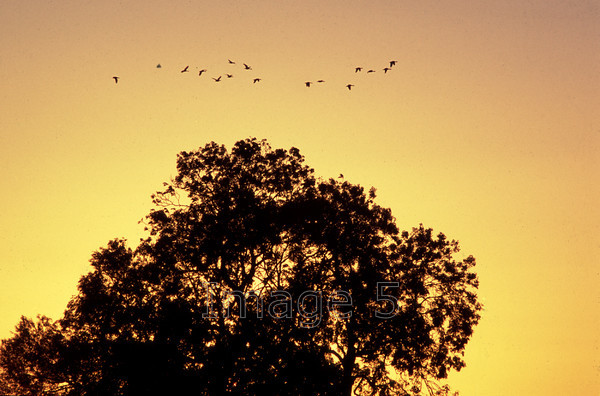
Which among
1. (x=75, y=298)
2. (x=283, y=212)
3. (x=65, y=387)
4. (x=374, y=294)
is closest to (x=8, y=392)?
(x=65, y=387)

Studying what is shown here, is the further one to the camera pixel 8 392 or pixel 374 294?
pixel 8 392

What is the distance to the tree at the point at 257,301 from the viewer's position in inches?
1467

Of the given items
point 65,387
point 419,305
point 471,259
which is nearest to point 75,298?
point 65,387

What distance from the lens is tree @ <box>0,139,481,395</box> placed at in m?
37.2

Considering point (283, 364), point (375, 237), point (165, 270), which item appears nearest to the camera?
point (283, 364)

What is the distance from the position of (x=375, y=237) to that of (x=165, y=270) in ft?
44.3

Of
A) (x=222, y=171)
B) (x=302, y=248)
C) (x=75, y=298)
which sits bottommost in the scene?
(x=75, y=298)

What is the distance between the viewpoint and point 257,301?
3912 cm

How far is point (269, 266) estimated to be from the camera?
4125cm

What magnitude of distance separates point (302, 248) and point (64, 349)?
16.3 meters

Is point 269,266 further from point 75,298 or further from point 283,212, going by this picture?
point 75,298

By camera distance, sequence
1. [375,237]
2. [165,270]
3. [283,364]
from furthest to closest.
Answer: [375,237]
[165,270]
[283,364]

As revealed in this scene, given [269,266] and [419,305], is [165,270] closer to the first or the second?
[269,266]

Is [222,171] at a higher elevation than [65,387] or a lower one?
higher
